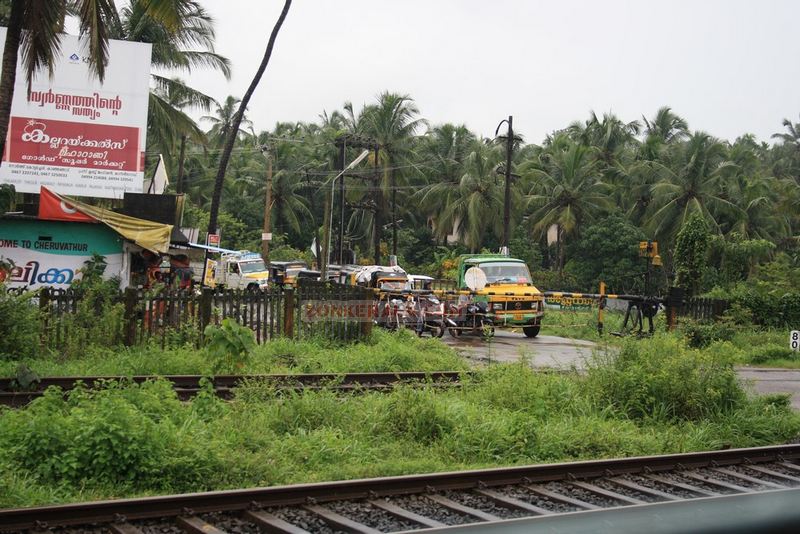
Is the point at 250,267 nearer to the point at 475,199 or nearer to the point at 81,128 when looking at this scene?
the point at 475,199

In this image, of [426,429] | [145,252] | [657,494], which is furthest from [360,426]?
[145,252]

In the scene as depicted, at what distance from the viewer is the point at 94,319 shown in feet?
45.9

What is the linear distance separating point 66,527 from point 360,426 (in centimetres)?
395

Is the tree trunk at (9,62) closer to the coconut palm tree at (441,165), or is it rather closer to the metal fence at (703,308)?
the metal fence at (703,308)

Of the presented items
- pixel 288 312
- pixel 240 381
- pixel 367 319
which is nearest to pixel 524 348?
pixel 367 319

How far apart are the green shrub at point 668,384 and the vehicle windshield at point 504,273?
13.9 metres

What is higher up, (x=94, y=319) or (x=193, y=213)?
(x=193, y=213)

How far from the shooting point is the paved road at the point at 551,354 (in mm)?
15188

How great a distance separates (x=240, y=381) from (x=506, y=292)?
14.9 meters


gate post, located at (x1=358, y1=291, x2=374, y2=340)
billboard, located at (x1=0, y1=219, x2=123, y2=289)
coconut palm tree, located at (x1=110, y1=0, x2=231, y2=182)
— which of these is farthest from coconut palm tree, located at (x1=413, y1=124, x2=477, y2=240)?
gate post, located at (x1=358, y1=291, x2=374, y2=340)

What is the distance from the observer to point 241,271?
134 feet

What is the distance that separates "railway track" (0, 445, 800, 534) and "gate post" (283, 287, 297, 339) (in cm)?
923

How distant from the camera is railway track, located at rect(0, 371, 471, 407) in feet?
33.9

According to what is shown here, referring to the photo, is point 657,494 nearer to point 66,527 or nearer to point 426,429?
point 426,429
